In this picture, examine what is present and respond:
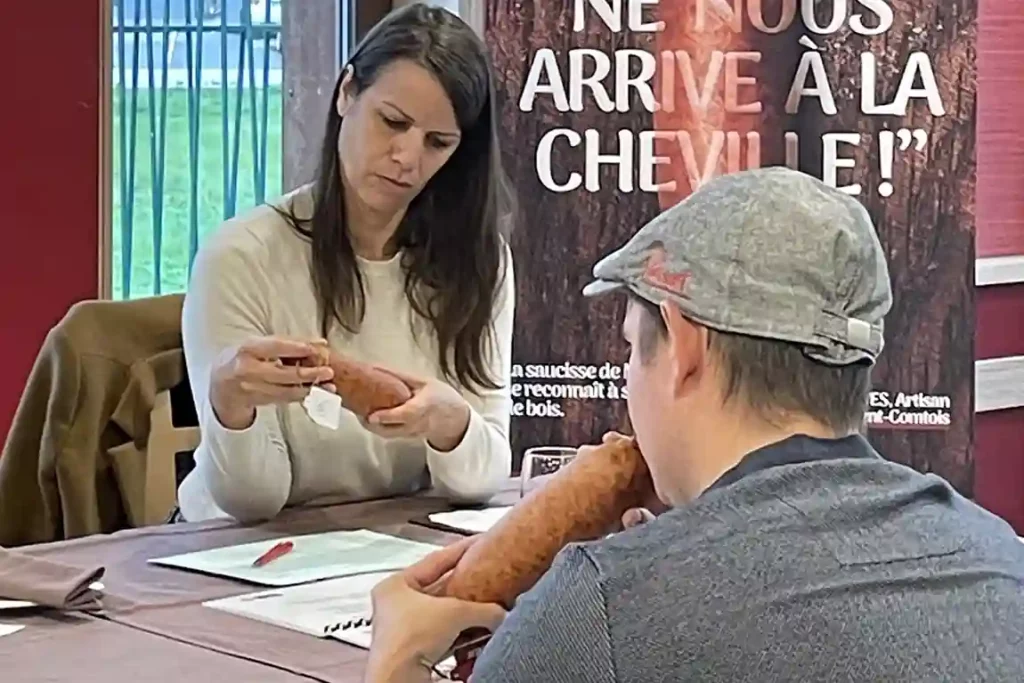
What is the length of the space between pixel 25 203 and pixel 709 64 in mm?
1443

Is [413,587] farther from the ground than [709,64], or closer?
closer

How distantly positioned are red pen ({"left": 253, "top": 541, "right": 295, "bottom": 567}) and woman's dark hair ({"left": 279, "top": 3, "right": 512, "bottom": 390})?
19.2 inches

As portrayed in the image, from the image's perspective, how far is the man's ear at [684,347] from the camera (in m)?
0.99

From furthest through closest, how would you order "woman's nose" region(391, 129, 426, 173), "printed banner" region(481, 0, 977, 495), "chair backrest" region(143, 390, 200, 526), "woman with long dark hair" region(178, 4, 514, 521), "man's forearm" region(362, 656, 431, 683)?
"printed banner" region(481, 0, 977, 495) → "chair backrest" region(143, 390, 200, 526) → "woman's nose" region(391, 129, 426, 173) → "woman with long dark hair" region(178, 4, 514, 521) → "man's forearm" region(362, 656, 431, 683)

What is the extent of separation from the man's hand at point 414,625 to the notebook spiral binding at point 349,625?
6.6 inches

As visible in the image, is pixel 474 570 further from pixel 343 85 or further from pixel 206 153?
pixel 206 153

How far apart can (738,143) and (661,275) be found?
7.22 ft

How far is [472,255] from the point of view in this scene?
2.36 metres

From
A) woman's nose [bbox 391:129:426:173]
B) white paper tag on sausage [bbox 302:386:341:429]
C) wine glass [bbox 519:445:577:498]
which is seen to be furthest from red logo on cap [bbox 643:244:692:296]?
woman's nose [bbox 391:129:426:173]

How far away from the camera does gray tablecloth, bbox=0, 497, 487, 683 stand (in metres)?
1.35

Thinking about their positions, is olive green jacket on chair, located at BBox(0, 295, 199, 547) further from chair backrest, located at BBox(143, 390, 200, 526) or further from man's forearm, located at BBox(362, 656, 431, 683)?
man's forearm, located at BBox(362, 656, 431, 683)

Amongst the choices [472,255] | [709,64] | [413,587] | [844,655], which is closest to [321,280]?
[472,255]

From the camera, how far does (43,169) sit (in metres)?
3.21

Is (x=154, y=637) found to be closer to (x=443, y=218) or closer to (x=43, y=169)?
(x=443, y=218)
